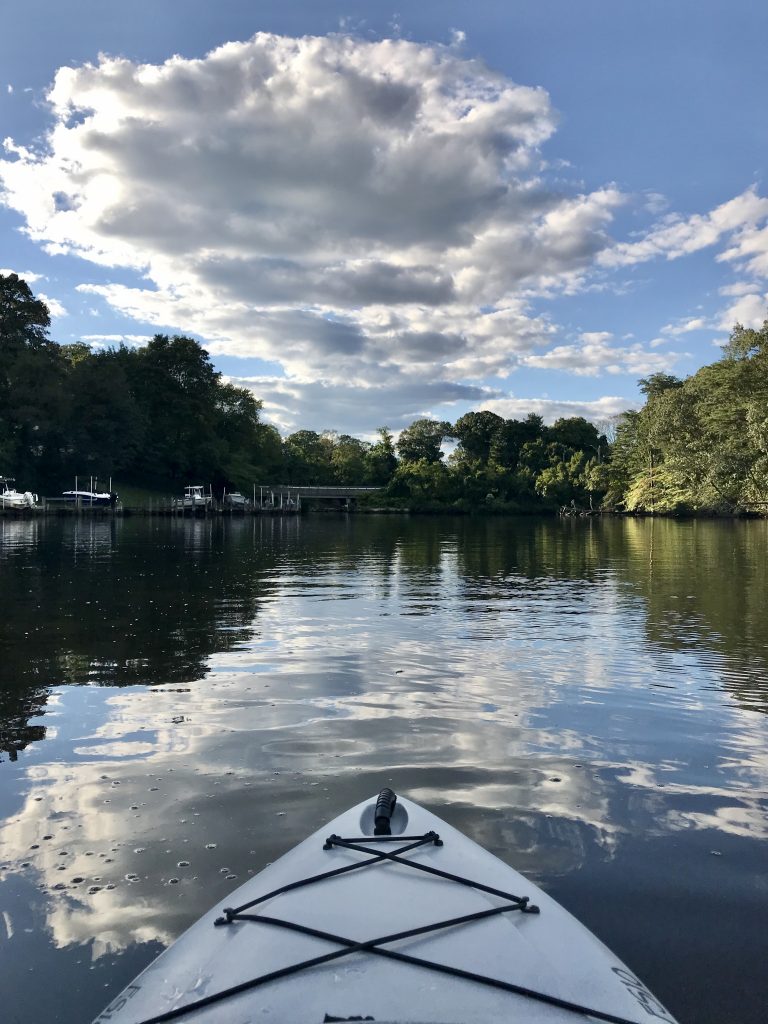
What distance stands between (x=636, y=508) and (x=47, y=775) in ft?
313

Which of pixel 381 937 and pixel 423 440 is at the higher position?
pixel 423 440

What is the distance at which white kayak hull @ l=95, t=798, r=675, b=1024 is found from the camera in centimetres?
269

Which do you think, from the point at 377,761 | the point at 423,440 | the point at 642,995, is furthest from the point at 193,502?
the point at 642,995

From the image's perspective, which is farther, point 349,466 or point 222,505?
point 349,466

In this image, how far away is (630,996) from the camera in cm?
285

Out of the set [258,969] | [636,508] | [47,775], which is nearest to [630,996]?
[258,969]

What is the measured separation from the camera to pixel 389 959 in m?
2.94

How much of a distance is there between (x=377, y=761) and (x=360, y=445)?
14382cm

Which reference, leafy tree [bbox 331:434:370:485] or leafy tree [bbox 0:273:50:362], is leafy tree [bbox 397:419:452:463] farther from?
leafy tree [bbox 0:273:50:362]

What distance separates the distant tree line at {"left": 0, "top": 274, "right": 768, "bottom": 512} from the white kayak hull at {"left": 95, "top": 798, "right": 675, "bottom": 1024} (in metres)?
74.4

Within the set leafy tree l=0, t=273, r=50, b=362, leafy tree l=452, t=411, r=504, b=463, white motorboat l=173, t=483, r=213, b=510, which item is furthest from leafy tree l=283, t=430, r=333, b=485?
leafy tree l=0, t=273, r=50, b=362

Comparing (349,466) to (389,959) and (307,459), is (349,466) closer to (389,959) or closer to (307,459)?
(307,459)

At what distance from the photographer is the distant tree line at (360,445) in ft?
250

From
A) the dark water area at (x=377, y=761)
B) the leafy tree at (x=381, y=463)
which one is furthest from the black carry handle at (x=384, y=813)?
the leafy tree at (x=381, y=463)
